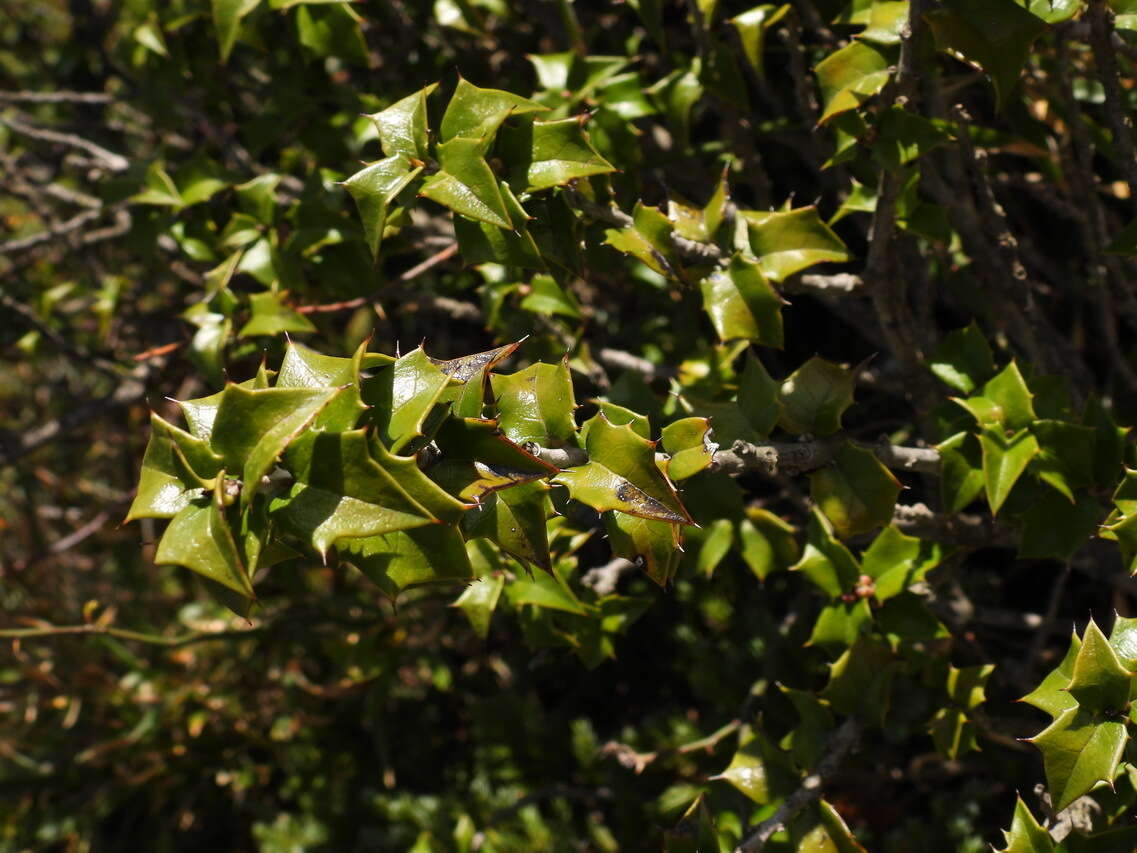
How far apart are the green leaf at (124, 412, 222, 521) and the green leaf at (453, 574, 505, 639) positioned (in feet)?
1.62

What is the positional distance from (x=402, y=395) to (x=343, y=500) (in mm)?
114

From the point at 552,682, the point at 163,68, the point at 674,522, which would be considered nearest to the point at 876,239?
the point at 674,522

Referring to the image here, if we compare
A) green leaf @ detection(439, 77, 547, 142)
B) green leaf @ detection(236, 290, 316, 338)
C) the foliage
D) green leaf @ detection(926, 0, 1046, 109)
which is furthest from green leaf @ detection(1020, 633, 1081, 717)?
green leaf @ detection(236, 290, 316, 338)

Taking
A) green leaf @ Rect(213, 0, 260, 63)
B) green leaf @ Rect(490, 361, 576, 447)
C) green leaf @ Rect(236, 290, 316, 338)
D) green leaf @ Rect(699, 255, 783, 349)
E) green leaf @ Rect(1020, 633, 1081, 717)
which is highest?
green leaf @ Rect(213, 0, 260, 63)

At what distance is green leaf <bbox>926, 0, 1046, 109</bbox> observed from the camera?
0.89 m

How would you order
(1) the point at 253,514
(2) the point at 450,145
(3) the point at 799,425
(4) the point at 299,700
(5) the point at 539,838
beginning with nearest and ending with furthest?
(1) the point at 253,514 → (2) the point at 450,145 → (3) the point at 799,425 → (5) the point at 539,838 → (4) the point at 299,700

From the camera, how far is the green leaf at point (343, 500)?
0.69 metres

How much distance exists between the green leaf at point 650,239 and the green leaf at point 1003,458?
0.40m

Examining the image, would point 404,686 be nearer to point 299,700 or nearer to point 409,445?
point 299,700

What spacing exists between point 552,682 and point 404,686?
355 mm

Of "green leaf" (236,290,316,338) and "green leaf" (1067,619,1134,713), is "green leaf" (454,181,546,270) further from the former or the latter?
"green leaf" (1067,619,1134,713)

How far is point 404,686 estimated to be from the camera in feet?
7.41

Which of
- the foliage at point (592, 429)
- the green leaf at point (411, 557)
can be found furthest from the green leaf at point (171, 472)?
the green leaf at point (411, 557)

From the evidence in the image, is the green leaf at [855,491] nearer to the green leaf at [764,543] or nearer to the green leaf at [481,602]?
the green leaf at [764,543]
